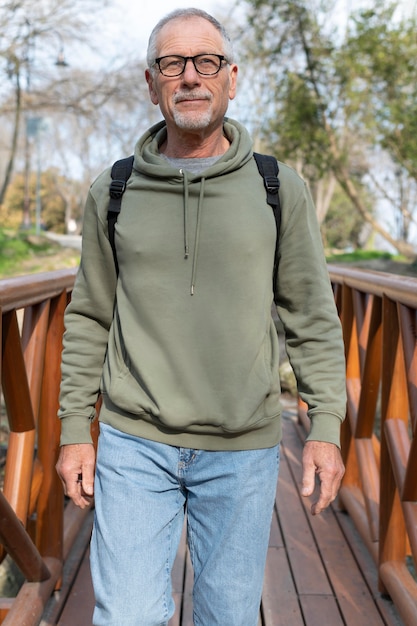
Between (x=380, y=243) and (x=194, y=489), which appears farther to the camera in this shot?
(x=380, y=243)

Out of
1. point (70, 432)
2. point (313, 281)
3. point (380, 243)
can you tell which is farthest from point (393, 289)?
point (380, 243)

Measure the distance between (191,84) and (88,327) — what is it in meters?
0.63

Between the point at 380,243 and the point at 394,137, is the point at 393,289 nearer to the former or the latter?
the point at 394,137

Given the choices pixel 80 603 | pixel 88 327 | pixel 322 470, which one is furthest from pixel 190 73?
pixel 80 603

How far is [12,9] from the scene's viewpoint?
16.4 m

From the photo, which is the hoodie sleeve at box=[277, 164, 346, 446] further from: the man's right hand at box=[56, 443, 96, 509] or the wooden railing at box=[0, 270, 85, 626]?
the wooden railing at box=[0, 270, 85, 626]

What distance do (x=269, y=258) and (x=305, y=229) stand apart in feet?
0.38

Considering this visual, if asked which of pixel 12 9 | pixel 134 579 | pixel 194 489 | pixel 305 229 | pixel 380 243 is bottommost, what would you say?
pixel 380 243

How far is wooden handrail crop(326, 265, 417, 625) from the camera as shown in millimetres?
2551

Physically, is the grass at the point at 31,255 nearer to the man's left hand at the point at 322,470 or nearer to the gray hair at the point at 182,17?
the gray hair at the point at 182,17

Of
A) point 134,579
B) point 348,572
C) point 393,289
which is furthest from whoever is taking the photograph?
point 348,572

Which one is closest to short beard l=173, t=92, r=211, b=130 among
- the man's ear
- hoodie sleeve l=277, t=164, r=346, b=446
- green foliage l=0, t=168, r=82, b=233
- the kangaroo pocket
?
the man's ear

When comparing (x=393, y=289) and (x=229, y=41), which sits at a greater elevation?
(x=229, y=41)

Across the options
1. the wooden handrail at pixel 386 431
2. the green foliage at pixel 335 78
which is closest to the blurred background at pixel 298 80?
the green foliage at pixel 335 78
